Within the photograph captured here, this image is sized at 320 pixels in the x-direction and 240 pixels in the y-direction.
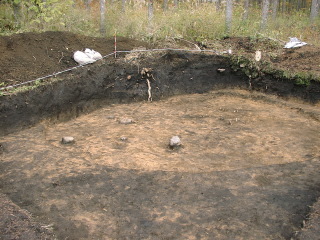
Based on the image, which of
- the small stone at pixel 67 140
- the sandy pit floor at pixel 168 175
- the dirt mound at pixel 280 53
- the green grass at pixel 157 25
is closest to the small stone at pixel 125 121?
the sandy pit floor at pixel 168 175

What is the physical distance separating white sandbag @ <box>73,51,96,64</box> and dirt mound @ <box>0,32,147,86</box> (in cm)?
10

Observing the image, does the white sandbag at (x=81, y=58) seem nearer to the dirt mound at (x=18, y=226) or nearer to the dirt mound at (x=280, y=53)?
the dirt mound at (x=280, y=53)

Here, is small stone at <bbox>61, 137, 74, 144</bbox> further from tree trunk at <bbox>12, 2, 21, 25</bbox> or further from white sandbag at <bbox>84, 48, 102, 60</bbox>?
tree trunk at <bbox>12, 2, 21, 25</bbox>

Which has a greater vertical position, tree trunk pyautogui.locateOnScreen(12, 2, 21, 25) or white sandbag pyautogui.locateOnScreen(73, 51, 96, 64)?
tree trunk pyautogui.locateOnScreen(12, 2, 21, 25)

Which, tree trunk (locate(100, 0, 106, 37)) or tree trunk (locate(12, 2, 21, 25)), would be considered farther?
tree trunk (locate(100, 0, 106, 37))

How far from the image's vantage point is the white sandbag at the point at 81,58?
280 inches

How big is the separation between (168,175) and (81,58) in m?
3.94

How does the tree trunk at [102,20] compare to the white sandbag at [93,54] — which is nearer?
the white sandbag at [93,54]

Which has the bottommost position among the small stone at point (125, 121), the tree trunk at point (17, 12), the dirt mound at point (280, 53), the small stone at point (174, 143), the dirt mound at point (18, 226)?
the small stone at point (125, 121)

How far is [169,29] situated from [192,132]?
4.13 metres

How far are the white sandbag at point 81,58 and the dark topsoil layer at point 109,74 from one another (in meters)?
0.12

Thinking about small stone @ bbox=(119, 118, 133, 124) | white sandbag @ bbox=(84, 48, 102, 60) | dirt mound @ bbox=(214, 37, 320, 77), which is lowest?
small stone @ bbox=(119, 118, 133, 124)

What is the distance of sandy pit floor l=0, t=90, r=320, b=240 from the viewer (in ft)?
11.4

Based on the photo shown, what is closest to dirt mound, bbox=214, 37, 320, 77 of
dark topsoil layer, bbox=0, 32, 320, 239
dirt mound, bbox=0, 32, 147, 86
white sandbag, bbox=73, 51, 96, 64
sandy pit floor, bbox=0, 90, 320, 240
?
dark topsoil layer, bbox=0, 32, 320, 239
